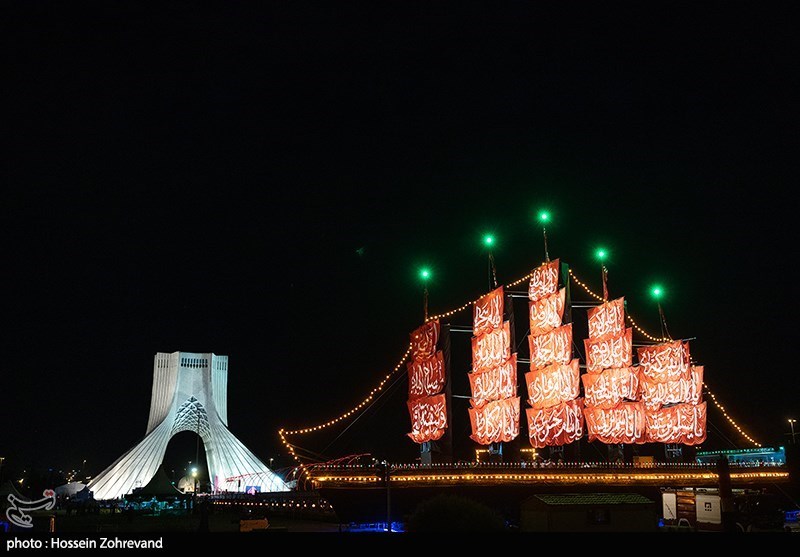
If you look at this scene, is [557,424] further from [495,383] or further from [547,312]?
[547,312]

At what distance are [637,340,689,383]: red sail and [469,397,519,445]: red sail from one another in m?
10.0

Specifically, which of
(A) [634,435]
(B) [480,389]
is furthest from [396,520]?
(A) [634,435]

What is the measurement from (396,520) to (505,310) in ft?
49.3

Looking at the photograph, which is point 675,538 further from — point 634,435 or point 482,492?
point 634,435

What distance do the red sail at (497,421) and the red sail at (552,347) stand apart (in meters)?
3.09

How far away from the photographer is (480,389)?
39.6 m

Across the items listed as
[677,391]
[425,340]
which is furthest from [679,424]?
[425,340]

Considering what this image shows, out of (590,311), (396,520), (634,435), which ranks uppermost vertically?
(590,311)

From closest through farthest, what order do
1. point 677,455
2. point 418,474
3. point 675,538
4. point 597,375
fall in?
point 675,538, point 418,474, point 597,375, point 677,455

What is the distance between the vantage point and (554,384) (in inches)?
1442

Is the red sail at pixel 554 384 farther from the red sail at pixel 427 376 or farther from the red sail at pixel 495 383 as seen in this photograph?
the red sail at pixel 427 376

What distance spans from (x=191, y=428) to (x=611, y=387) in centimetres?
4355

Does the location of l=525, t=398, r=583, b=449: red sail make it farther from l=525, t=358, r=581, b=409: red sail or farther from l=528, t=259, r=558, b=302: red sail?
l=528, t=259, r=558, b=302: red sail

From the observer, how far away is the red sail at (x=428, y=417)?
3919 centimetres
